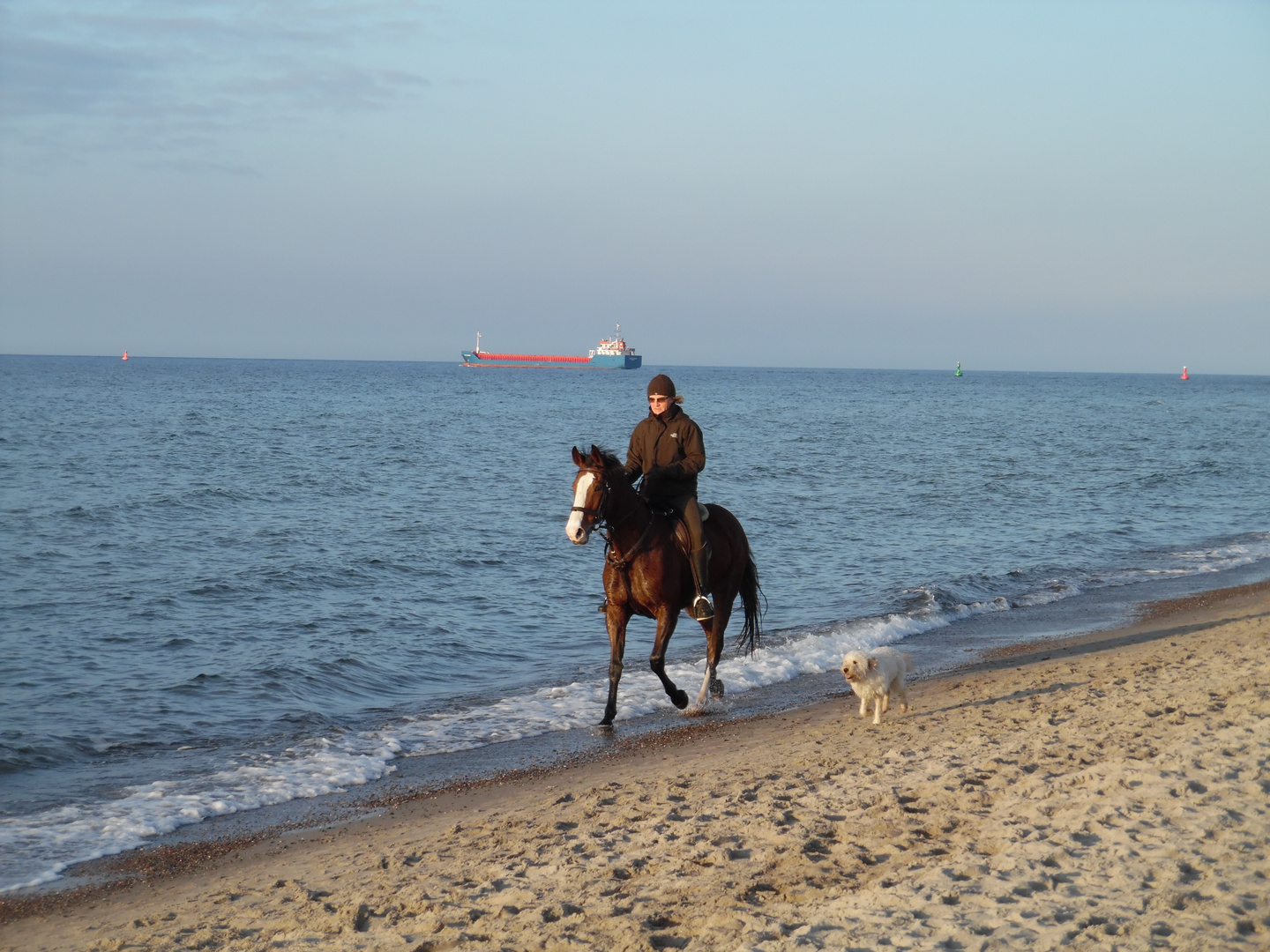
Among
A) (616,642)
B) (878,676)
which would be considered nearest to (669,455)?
(616,642)

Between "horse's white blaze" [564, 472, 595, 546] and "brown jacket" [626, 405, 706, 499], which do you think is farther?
"brown jacket" [626, 405, 706, 499]

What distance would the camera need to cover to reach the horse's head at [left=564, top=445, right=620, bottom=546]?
27.2 ft

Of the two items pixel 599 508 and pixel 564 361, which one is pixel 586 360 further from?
pixel 599 508

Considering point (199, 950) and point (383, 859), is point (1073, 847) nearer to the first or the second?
point (383, 859)

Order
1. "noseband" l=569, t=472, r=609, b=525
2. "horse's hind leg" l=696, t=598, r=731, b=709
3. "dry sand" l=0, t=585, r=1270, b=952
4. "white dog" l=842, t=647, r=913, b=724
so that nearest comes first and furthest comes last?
"dry sand" l=0, t=585, r=1270, b=952 < "noseband" l=569, t=472, r=609, b=525 < "white dog" l=842, t=647, r=913, b=724 < "horse's hind leg" l=696, t=598, r=731, b=709

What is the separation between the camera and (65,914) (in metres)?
5.71

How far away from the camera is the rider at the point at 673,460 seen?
923 centimetres

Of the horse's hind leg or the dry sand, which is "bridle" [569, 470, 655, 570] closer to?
the horse's hind leg

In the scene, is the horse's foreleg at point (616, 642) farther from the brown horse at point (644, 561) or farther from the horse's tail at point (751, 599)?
the horse's tail at point (751, 599)

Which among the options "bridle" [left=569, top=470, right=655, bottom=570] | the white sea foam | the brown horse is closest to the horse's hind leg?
the brown horse

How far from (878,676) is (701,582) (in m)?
1.75

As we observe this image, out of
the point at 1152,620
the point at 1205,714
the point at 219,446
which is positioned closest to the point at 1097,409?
the point at 219,446

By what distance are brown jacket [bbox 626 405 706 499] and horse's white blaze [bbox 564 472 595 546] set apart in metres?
0.70

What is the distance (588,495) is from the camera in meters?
8.39
